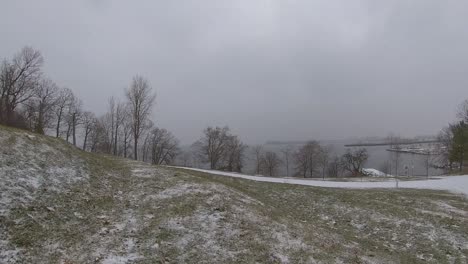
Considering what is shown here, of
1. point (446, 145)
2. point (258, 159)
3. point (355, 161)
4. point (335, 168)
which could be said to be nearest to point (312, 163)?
point (335, 168)

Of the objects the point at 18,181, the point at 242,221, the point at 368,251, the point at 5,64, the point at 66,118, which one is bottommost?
the point at 368,251

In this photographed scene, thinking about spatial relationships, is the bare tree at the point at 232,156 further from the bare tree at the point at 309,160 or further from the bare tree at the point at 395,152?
the bare tree at the point at 395,152

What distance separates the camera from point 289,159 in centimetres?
10862

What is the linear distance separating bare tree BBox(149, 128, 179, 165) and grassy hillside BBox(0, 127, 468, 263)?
59012mm

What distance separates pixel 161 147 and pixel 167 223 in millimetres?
66468

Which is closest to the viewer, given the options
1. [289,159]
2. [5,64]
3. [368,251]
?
[368,251]

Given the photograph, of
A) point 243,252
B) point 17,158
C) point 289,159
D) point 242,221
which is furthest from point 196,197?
point 289,159

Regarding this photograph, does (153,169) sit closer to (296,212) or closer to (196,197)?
(196,197)

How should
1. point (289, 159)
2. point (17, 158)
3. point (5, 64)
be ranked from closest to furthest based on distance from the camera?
1. point (17, 158)
2. point (5, 64)
3. point (289, 159)

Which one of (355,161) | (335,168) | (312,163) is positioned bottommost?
(335,168)

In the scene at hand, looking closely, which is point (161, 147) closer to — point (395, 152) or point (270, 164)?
point (270, 164)

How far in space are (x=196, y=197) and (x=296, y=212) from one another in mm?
5317

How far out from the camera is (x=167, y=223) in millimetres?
9938

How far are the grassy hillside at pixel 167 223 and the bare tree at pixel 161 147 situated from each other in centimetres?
5901
